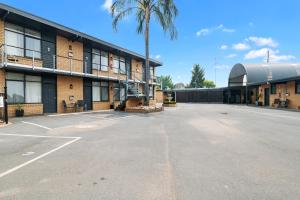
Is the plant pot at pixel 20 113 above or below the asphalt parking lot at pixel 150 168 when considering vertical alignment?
above

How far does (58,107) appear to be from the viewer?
17047 mm

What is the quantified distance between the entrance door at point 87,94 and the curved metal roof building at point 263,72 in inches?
1000

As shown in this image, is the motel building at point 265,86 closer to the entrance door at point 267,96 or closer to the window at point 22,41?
the entrance door at point 267,96

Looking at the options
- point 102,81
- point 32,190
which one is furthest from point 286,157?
point 102,81

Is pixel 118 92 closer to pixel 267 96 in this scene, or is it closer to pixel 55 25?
pixel 55 25

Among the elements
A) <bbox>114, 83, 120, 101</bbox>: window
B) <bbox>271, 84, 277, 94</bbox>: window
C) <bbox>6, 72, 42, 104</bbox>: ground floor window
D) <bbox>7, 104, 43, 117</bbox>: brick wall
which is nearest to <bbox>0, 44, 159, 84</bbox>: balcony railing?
<bbox>6, 72, 42, 104</bbox>: ground floor window

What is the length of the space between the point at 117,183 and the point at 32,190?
1.33 meters

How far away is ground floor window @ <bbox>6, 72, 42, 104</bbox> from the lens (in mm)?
13992

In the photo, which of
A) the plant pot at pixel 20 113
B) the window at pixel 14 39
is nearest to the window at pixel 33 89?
the plant pot at pixel 20 113

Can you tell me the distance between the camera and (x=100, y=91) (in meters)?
21.6

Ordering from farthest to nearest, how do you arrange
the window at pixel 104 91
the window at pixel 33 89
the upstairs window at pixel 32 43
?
the window at pixel 104 91
the window at pixel 33 89
the upstairs window at pixel 32 43

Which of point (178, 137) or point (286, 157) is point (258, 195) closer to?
point (286, 157)

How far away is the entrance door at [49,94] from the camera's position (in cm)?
1611

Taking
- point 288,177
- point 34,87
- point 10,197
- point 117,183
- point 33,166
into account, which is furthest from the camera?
point 34,87
